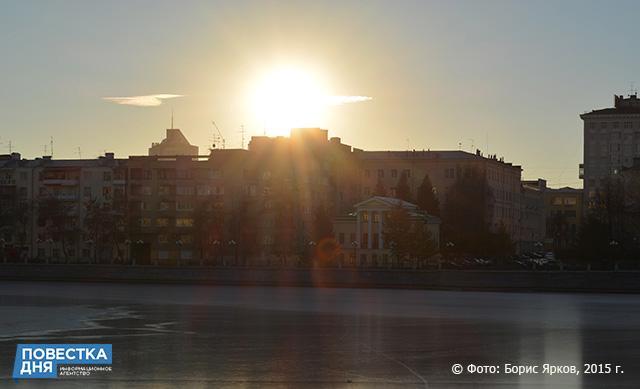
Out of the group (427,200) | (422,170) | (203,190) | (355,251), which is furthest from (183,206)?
(422,170)

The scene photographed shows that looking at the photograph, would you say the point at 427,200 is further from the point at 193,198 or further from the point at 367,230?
the point at 193,198

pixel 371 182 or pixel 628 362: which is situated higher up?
pixel 371 182

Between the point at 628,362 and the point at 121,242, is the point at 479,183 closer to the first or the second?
the point at 121,242

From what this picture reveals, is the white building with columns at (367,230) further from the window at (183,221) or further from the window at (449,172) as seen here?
Result: the window at (449,172)

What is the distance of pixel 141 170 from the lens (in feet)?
528

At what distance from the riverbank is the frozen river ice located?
17.5 m

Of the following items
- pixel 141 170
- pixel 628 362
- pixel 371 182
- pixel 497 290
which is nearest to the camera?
pixel 628 362

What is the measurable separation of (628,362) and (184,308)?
34.7 metres

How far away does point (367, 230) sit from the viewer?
5925 inches

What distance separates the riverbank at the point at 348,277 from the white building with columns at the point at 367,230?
36473mm

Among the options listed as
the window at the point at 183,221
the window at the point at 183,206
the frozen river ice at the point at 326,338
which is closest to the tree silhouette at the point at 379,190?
the window at the point at 183,206

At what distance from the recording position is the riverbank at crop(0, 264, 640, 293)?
98.2 metres

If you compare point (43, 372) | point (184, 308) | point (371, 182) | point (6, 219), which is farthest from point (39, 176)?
point (43, 372)

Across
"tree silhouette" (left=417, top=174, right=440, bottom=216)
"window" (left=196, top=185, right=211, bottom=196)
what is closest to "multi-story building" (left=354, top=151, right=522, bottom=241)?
"tree silhouette" (left=417, top=174, right=440, bottom=216)
